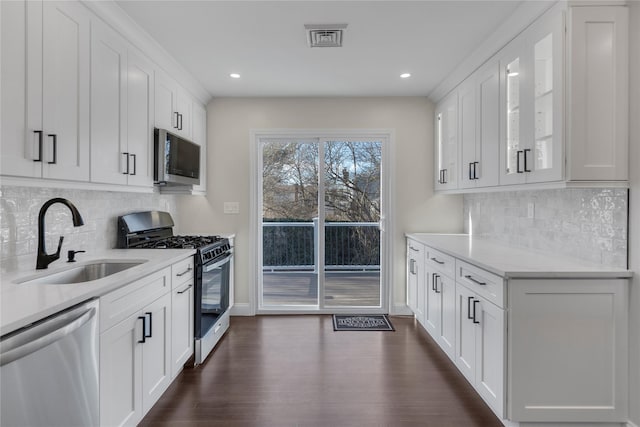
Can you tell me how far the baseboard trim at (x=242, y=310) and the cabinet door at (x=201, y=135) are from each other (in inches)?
55.4

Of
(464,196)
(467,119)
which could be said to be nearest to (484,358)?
(467,119)

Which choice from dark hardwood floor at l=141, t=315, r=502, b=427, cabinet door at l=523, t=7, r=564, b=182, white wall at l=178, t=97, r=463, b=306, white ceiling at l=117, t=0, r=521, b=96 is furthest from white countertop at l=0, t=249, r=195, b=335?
cabinet door at l=523, t=7, r=564, b=182

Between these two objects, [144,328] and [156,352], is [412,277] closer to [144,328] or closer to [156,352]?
[156,352]

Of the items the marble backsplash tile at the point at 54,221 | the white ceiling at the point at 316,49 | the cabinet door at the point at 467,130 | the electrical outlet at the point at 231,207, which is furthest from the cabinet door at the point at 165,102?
the cabinet door at the point at 467,130

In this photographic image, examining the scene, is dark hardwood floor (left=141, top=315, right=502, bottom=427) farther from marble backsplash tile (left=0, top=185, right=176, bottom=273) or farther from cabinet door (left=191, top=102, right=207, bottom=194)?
cabinet door (left=191, top=102, right=207, bottom=194)

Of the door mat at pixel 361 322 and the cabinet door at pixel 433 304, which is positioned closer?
the cabinet door at pixel 433 304

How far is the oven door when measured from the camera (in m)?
2.82

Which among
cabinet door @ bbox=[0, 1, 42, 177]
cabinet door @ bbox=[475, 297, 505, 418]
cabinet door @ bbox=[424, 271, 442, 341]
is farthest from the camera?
cabinet door @ bbox=[424, 271, 442, 341]

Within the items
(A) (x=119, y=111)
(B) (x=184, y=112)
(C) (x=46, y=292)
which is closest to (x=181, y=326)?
(C) (x=46, y=292)

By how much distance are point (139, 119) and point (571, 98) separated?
9.27ft

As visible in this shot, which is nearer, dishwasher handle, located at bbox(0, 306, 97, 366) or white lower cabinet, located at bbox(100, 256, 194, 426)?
dishwasher handle, located at bbox(0, 306, 97, 366)

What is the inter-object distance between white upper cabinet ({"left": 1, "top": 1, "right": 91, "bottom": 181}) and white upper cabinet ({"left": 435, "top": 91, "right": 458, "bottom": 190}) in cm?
308

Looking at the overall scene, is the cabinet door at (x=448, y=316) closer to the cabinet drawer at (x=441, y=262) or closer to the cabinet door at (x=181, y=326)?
the cabinet drawer at (x=441, y=262)

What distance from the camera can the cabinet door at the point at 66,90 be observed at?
1713 mm
